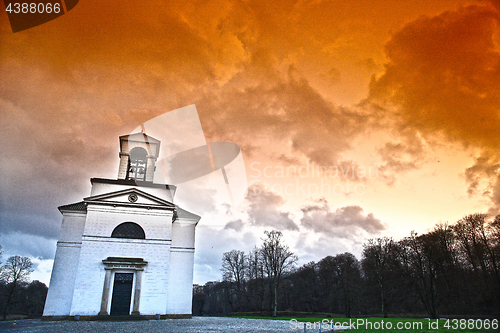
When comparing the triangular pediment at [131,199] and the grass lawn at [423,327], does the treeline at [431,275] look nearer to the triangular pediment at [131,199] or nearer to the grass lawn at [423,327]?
the grass lawn at [423,327]

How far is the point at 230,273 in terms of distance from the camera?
54906mm

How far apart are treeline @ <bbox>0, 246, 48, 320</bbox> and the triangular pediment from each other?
30111 mm

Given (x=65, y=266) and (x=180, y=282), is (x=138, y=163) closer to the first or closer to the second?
(x=65, y=266)

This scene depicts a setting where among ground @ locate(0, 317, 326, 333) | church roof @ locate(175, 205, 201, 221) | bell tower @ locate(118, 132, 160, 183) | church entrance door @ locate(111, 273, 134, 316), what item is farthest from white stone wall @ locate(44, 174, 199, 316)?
ground @ locate(0, 317, 326, 333)

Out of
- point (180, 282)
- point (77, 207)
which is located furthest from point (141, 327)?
point (77, 207)

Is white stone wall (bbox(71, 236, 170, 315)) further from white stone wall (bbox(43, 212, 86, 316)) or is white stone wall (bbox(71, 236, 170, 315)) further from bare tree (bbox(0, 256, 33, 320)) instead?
bare tree (bbox(0, 256, 33, 320))

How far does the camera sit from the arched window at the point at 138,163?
80.7 ft

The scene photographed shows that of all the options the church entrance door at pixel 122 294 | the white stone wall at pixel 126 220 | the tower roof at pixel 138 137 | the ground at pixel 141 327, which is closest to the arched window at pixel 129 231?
the white stone wall at pixel 126 220

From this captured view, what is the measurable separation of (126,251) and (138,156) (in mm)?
7966

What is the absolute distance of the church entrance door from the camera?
1972 centimetres

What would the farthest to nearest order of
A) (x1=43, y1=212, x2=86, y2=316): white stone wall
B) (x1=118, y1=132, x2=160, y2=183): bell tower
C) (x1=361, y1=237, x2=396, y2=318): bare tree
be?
1. (x1=361, y1=237, x2=396, y2=318): bare tree
2. (x1=118, y1=132, x2=160, y2=183): bell tower
3. (x1=43, y1=212, x2=86, y2=316): white stone wall

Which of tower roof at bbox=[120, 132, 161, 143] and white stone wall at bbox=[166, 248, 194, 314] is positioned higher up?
tower roof at bbox=[120, 132, 161, 143]

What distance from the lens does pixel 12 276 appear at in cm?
4319

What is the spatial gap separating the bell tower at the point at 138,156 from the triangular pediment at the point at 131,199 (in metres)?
1.98
